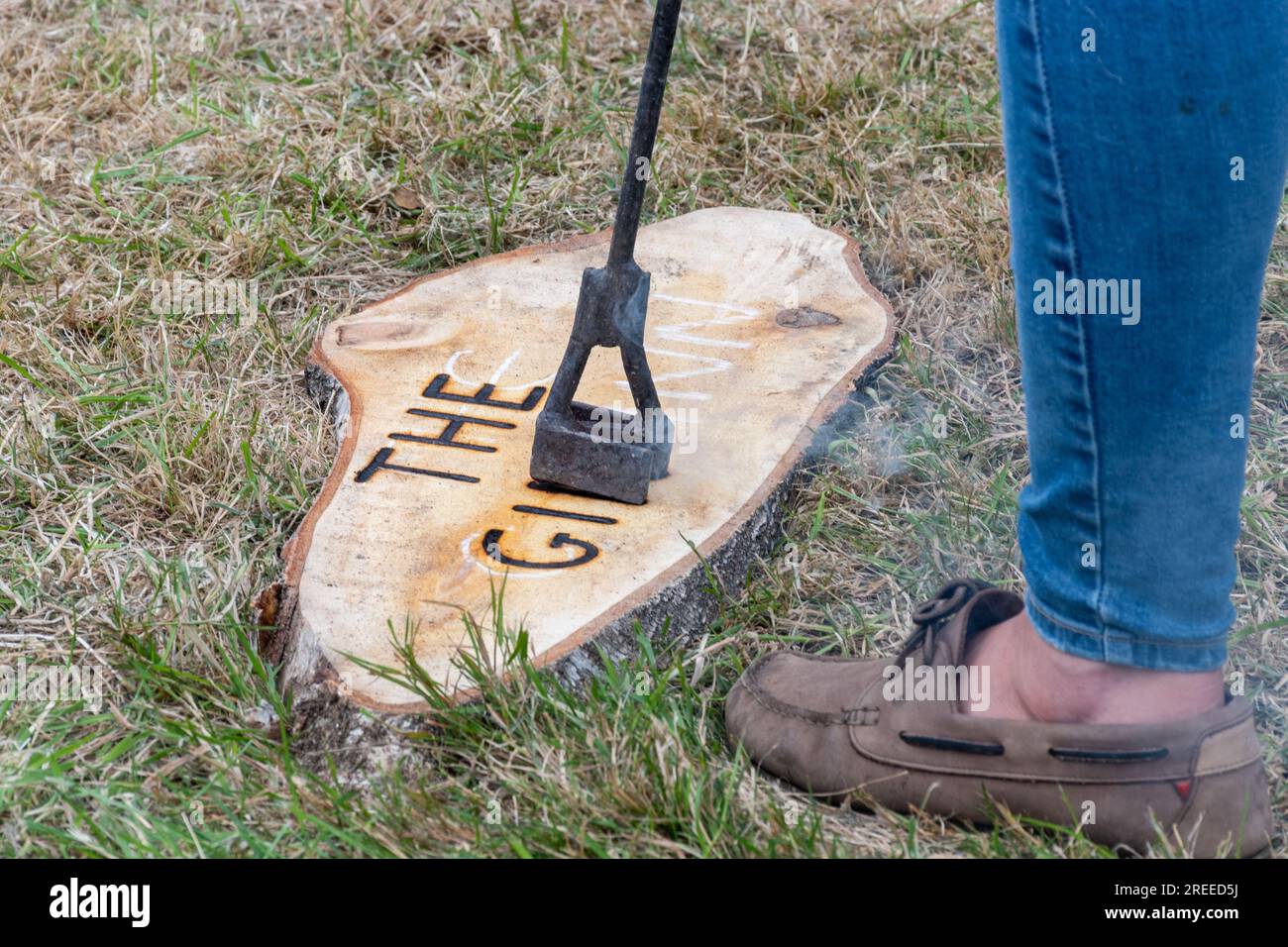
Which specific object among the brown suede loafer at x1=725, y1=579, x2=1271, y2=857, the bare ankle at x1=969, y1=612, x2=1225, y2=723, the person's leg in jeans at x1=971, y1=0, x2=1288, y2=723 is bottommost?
the brown suede loafer at x1=725, y1=579, x2=1271, y2=857

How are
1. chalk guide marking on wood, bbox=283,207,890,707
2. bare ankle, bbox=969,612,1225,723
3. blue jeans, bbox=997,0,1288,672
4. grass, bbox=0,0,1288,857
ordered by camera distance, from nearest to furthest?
blue jeans, bbox=997,0,1288,672
bare ankle, bbox=969,612,1225,723
grass, bbox=0,0,1288,857
chalk guide marking on wood, bbox=283,207,890,707

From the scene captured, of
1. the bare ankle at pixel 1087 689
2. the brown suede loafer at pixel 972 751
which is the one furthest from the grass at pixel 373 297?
the bare ankle at pixel 1087 689

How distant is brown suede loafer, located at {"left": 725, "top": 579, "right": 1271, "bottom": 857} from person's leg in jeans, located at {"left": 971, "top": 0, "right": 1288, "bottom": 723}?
0.06 meters

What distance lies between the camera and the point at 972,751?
1404 mm

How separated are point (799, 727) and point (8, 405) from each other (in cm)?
152

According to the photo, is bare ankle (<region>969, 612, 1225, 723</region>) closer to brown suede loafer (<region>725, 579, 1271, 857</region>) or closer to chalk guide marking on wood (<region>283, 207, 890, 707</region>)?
brown suede loafer (<region>725, 579, 1271, 857</region>)

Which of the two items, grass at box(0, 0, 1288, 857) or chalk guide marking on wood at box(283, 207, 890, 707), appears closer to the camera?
grass at box(0, 0, 1288, 857)

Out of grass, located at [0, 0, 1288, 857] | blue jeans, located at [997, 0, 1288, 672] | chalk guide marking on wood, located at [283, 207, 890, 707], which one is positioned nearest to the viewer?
blue jeans, located at [997, 0, 1288, 672]

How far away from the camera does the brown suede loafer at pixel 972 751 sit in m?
1.32

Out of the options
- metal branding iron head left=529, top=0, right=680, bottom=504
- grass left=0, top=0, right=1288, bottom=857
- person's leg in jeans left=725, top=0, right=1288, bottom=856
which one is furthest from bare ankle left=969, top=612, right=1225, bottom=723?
metal branding iron head left=529, top=0, right=680, bottom=504

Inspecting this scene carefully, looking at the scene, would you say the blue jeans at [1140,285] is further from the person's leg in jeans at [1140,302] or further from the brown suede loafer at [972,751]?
the brown suede loafer at [972,751]

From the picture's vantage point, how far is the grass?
4.84 ft

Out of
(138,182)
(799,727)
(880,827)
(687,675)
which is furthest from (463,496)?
(138,182)

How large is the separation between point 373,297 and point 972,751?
5.23 feet
